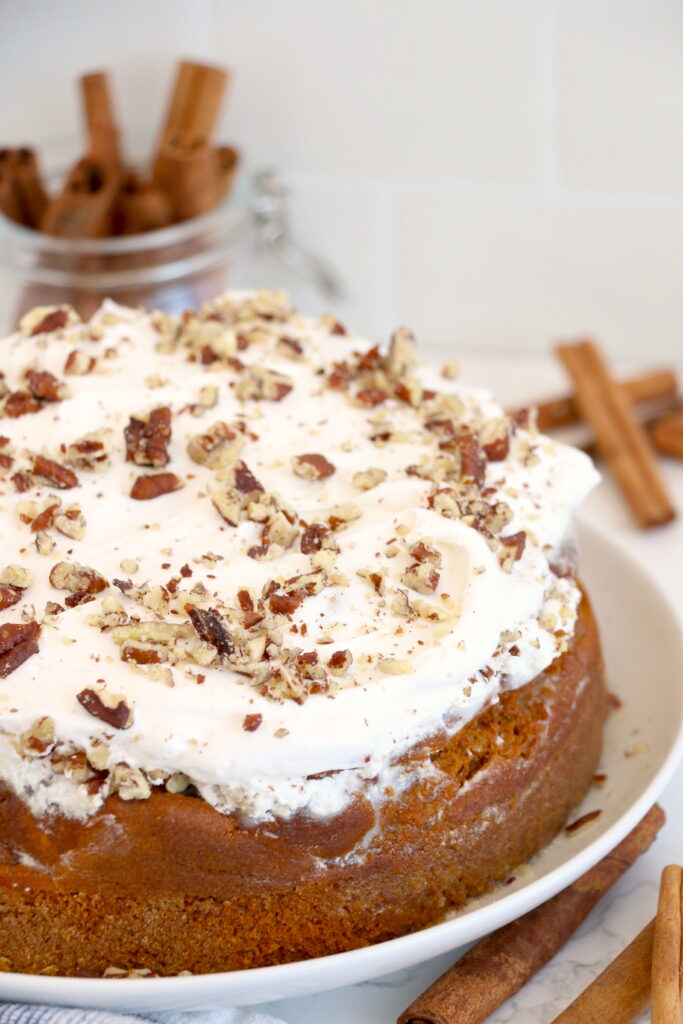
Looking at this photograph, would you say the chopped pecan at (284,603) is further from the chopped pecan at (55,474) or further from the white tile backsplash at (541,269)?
the white tile backsplash at (541,269)

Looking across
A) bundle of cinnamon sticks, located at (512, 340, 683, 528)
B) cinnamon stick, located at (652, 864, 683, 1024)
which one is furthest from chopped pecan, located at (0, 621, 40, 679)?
bundle of cinnamon sticks, located at (512, 340, 683, 528)

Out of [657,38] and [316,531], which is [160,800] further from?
[657,38]

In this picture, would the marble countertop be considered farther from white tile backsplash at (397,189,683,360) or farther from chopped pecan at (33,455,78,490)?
white tile backsplash at (397,189,683,360)

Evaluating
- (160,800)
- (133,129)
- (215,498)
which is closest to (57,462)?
(215,498)

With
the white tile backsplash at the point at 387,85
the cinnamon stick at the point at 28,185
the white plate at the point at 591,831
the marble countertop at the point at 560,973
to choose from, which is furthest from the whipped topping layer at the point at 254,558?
the white tile backsplash at the point at 387,85

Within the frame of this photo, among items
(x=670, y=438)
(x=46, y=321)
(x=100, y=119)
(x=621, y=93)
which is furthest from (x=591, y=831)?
(x=100, y=119)

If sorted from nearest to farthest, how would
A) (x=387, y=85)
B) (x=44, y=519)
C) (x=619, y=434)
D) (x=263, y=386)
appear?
(x=44, y=519) → (x=263, y=386) → (x=619, y=434) → (x=387, y=85)

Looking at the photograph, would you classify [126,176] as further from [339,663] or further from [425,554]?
[339,663]
